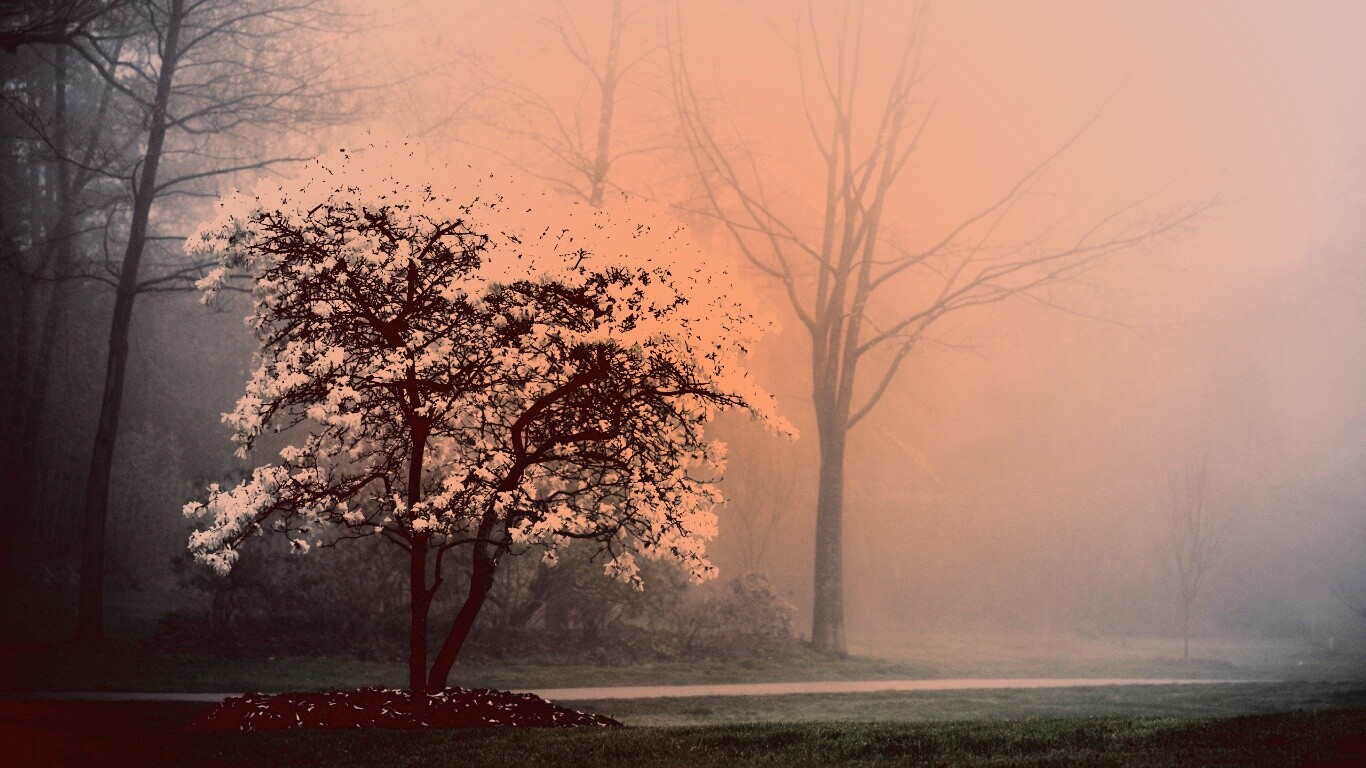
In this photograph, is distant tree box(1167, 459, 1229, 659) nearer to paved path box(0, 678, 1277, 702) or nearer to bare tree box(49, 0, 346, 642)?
paved path box(0, 678, 1277, 702)

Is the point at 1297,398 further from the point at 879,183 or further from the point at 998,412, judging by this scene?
the point at 879,183

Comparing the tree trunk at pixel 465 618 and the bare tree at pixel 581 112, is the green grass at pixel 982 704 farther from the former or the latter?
the bare tree at pixel 581 112

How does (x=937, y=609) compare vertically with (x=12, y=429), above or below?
below

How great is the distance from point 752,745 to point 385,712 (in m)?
3.81

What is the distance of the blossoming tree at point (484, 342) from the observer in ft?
36.5

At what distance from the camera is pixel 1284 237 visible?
41750mm

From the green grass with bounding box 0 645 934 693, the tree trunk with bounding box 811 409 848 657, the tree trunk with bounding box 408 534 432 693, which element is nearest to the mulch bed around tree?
the tree trunk with bounding box 408 534 432 693

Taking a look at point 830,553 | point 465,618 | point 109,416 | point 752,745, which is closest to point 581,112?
point 830,553

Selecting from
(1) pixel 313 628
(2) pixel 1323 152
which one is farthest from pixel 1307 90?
(1) pixel 313 628

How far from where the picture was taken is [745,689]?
17.2m

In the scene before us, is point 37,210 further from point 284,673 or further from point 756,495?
point 756,495

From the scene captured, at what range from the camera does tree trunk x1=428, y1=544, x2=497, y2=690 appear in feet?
40.9

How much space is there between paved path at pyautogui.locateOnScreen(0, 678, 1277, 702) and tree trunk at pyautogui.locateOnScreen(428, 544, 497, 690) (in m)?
3.12

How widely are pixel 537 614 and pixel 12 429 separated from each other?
43.0 ft
